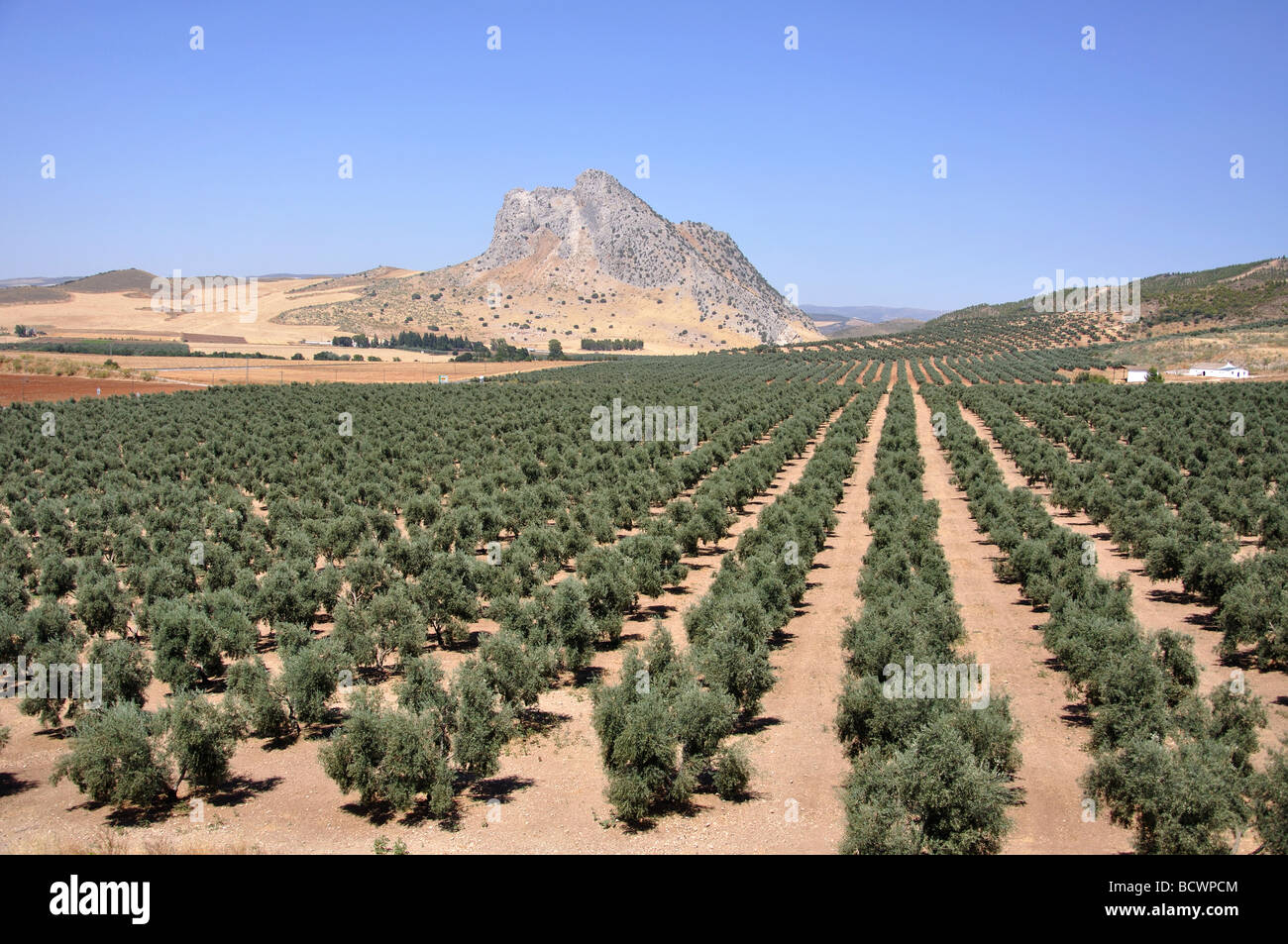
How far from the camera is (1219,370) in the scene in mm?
89000

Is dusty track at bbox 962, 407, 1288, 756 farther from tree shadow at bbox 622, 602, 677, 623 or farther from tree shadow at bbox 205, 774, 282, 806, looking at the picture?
tree shadow at bbox 205, 774, 282, 806

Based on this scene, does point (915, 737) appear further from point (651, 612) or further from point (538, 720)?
point (651, 612)

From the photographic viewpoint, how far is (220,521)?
2581cm

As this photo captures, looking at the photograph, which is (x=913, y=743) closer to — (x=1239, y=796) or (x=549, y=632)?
(x=1239, y=796)

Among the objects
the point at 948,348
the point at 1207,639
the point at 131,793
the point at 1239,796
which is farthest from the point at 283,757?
the point at 948,348

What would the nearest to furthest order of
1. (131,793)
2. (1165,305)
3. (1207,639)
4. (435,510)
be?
(131,793), (1207,639), (435,510), (1165,305)

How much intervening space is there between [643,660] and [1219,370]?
317ft

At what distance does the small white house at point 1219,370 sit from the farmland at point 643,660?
190 ft

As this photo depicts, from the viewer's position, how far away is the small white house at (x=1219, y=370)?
283 ft

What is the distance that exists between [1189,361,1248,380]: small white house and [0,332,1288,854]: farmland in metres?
58.0

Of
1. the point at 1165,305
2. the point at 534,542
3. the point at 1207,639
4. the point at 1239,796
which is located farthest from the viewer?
the point at 1165,305

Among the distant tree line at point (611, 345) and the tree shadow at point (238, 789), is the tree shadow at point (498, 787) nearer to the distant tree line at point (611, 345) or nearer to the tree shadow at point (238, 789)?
the tree shadow at point (238, 789)
